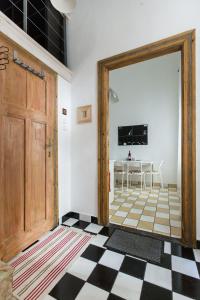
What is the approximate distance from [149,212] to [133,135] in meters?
2.74

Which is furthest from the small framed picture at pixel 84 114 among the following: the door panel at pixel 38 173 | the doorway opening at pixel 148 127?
the doorway opening at pixel 148 127

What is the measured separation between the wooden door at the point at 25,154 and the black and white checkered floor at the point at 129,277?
0.66m

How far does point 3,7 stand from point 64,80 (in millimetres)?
1528

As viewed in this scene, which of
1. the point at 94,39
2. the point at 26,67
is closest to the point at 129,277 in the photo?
the point at 26,67

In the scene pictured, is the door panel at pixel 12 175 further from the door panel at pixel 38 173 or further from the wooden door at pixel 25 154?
the door panel at pixel 38 173

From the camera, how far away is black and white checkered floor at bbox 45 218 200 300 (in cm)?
116

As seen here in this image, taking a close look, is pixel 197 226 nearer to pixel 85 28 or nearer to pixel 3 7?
pixel 85 28

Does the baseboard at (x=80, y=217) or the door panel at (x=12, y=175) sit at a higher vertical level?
the door panel at (x=12, y=175)

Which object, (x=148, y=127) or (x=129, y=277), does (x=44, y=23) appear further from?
(x=148, y=127)

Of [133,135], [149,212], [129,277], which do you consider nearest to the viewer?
[129,277]

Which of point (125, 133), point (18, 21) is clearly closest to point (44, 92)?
point (18, 21)

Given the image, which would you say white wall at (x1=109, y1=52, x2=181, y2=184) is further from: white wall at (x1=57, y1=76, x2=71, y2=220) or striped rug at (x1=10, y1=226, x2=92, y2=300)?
striped rug at (x1=10, y1=226, x2=92, y2=300)

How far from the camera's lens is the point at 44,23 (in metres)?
2.30

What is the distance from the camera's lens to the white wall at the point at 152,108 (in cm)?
445
